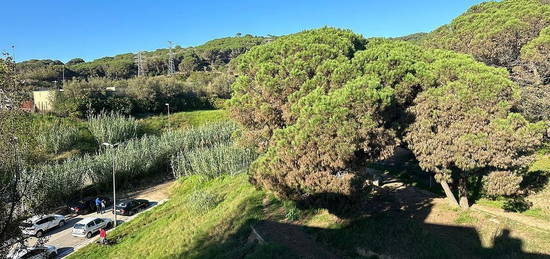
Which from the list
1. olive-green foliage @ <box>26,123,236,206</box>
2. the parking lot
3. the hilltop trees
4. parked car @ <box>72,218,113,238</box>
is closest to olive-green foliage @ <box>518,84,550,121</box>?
the hilltop trees

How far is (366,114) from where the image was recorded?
13633mm

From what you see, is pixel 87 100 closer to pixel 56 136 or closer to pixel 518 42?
pixel 56 136

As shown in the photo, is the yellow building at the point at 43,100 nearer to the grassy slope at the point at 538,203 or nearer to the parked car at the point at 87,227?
the parked car at the point at 87,227

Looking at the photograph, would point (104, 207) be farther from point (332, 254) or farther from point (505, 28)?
point (505, 28)

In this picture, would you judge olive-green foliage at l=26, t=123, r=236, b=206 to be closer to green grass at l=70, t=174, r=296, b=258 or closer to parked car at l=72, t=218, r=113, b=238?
parked car at l=72, t=218, r=113, b=238

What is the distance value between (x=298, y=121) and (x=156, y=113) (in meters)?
49.7

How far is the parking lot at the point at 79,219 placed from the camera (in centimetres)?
2270

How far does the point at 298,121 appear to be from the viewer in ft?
46.4

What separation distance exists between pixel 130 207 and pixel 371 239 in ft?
69.3

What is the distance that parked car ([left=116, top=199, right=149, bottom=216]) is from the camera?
28128 mm

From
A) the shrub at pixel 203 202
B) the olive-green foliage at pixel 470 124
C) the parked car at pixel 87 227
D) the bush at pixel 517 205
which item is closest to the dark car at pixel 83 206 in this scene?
the parked car at pixel 87 227

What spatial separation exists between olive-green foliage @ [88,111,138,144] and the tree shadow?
102ft

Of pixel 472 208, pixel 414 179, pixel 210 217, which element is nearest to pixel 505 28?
pixel 414 179

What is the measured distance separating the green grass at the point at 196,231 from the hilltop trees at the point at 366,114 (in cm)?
326
